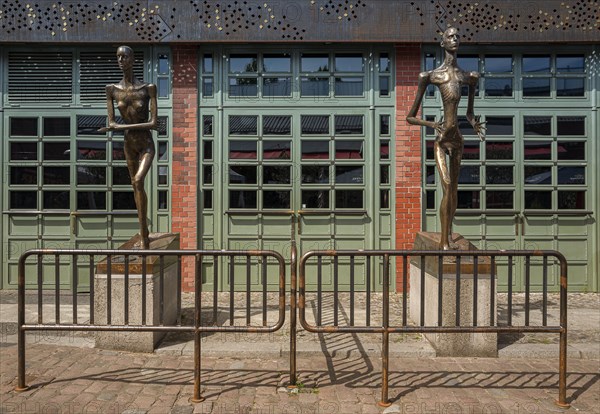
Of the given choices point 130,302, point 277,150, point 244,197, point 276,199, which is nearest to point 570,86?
point 277,150

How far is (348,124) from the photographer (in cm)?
760

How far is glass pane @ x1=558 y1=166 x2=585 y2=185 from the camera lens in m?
7.61

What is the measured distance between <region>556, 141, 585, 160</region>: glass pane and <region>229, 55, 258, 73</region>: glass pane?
5.68m

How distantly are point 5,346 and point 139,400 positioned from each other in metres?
2.36

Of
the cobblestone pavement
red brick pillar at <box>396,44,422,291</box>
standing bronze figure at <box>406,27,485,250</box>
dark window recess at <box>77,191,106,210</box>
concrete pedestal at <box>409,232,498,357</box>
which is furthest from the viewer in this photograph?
dark window recess at <box>77,191,106,210</box>

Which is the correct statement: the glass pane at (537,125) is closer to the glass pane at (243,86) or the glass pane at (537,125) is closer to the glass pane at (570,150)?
the glass pane at (570,150)

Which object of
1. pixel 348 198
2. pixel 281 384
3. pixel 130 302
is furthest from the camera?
pixel 348 198

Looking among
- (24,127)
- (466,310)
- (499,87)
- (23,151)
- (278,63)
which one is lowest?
(466,310)

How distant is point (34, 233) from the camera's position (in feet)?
24.9

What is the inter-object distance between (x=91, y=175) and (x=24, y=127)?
150 cm

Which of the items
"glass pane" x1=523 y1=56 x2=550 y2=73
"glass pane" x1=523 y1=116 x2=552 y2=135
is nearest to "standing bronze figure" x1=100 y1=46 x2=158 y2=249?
"glass pane" x1=523 y1=116 x2=552 y2=135

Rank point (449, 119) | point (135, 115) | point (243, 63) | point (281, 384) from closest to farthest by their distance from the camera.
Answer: point (281, 384), point (449, 119), point (135, 115), point (243, 63)

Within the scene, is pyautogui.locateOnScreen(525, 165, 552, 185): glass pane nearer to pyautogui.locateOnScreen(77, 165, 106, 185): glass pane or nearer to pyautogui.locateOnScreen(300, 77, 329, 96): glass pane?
pyautogui.locateOnScreen(300, 77, 329, 96): glass pane

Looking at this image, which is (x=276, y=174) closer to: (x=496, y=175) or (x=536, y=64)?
(x=496, y=175)
